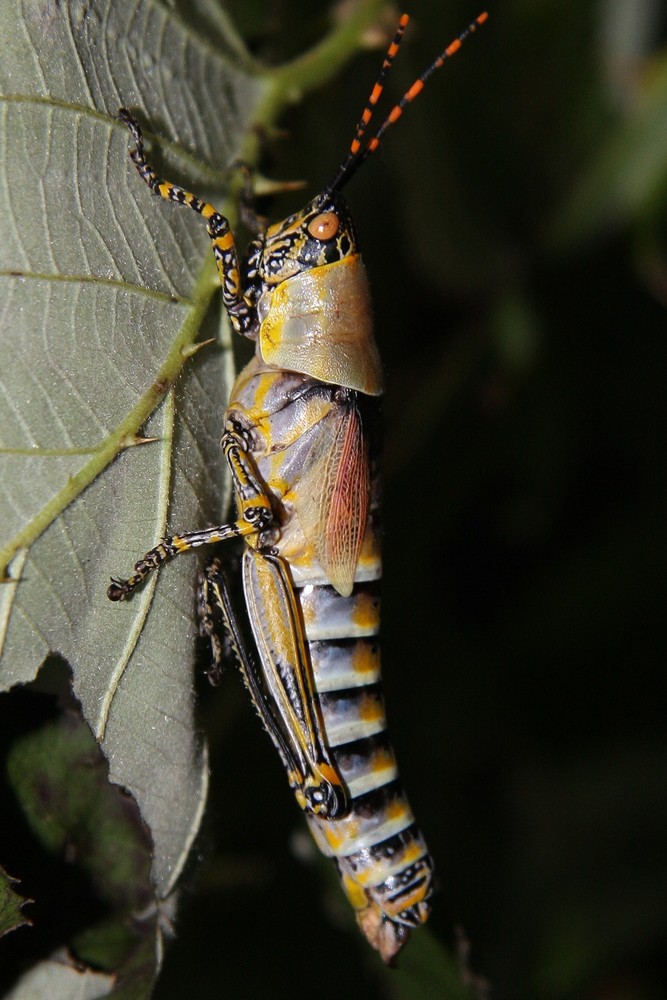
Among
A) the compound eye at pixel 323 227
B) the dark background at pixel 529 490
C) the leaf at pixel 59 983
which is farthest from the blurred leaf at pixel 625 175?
the leaf at pixel 59 983

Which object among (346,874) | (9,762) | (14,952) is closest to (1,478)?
(9,762)

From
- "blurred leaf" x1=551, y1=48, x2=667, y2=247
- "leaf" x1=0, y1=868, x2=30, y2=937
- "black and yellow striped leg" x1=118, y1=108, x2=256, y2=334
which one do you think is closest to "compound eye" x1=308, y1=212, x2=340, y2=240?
"black and yellow striped leg" x1=118, y1=108, x2=256, y2=334

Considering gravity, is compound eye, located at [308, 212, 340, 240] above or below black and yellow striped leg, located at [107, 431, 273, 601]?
above

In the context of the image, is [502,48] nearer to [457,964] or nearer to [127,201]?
[127,201]

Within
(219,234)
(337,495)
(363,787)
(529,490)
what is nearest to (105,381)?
(219,234)

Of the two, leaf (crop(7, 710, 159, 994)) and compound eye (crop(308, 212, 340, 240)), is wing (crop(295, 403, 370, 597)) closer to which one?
compound eye (crop(308, 212, 340, 240))
